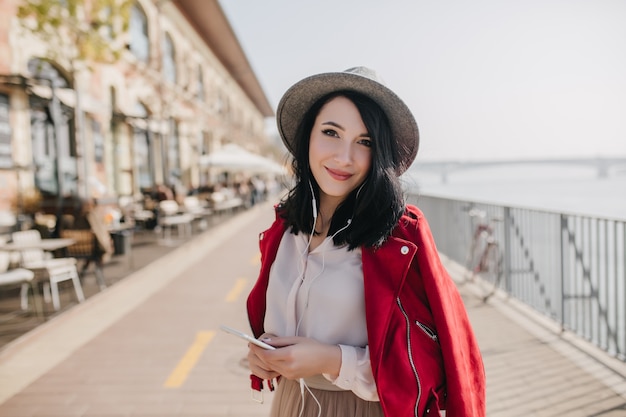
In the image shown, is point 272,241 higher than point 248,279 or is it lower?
higher

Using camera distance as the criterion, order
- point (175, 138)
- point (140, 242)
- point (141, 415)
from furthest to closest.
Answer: point (175, 138) → point (140, 242) → point (141, 415)

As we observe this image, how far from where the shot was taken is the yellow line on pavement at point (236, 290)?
6883 mm

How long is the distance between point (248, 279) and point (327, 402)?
22.2ft

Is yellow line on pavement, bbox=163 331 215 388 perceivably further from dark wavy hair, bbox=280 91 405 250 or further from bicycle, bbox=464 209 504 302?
bicycle, bbox=464 209 504 302

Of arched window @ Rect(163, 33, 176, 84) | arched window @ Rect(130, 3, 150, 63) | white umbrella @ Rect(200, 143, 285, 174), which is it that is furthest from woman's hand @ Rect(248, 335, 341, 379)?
arched window @ Rect(163, 33, 176, 84)

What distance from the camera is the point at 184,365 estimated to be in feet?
14.4

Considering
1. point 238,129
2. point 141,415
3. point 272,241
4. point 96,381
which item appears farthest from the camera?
point 238,129

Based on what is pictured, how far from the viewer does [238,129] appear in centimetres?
3944

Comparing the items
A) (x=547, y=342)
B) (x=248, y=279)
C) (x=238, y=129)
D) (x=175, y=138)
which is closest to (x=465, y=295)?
(x=547, y=342)

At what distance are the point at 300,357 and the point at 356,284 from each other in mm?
284

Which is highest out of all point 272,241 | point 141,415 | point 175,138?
point 175,138

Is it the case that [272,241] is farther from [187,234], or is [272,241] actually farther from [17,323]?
[187,234]

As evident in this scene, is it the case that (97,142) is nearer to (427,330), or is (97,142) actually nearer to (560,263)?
(560,263)

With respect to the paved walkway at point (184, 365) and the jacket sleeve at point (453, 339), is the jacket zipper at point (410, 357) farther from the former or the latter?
the paved walkway at point (184, 365)
